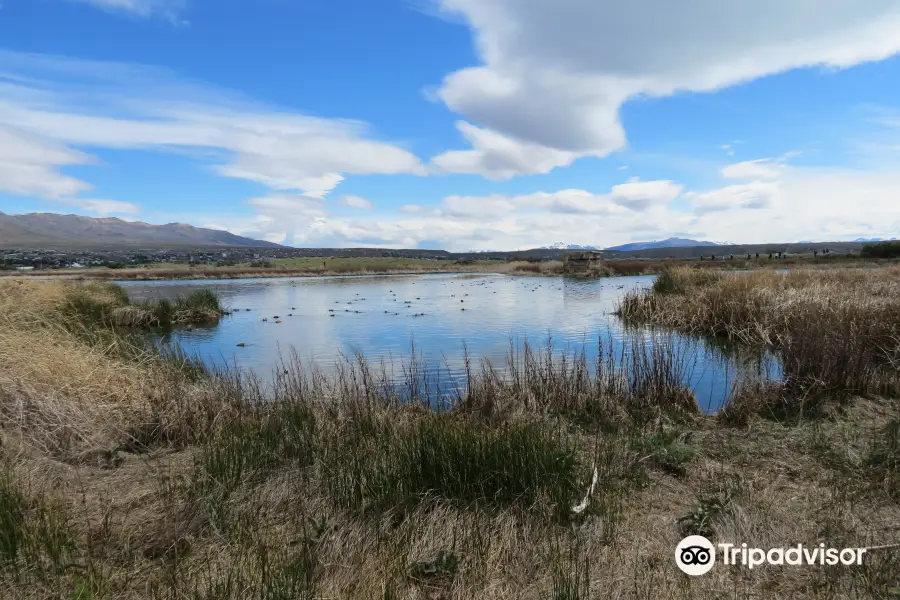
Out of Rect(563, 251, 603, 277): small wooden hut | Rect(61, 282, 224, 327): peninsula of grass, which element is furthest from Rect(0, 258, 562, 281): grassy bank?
Rect(61, 282, 224, 327): peninsula of grass

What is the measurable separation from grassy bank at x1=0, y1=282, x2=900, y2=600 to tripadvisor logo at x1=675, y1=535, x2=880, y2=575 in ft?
0.28

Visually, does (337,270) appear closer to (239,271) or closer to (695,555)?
(239,271)

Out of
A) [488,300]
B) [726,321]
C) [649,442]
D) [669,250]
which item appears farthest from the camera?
[669,250]

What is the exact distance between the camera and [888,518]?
430cm

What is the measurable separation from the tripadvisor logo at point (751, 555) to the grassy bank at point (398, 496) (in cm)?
9

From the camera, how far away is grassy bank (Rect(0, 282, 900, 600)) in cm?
352

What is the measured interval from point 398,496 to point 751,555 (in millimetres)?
2834

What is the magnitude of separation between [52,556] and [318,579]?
1.92m

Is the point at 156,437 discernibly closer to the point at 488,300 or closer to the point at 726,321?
the point at 726,321

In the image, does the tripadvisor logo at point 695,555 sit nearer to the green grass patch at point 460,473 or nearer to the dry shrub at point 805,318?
the green grass patch at point 460,473

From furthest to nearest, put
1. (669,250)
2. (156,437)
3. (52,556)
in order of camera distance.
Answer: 1. (669,250)
2. (156,437)
3. (52,556)

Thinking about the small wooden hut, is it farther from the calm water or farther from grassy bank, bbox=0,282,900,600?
grassy bank, bbox=0,282,900,600

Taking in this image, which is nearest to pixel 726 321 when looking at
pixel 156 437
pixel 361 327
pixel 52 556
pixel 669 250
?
pixel 361 327

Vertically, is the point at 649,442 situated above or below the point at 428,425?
below
